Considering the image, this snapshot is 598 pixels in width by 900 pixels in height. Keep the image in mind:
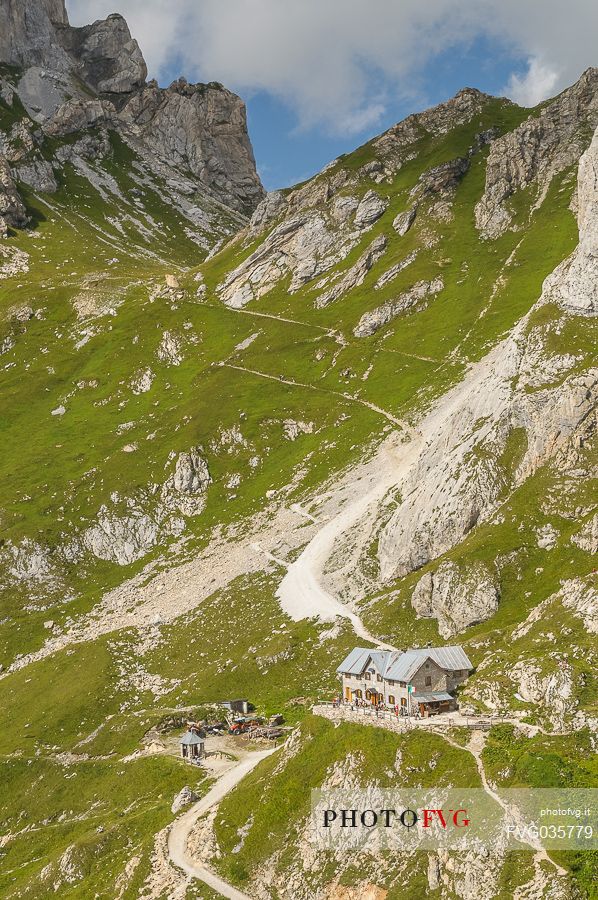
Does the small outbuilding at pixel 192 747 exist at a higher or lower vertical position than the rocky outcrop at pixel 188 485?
lower

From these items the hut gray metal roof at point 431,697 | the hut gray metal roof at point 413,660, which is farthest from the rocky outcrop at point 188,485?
the hut gray metal roof at point 431,697

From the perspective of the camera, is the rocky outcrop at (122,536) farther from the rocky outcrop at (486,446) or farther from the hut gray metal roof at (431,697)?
the hut gray metal roof at (431,697)

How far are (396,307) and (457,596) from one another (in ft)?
371

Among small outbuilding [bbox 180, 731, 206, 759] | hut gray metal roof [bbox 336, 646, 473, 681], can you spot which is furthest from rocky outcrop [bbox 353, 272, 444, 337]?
small outbuilding [bbox 180, 731, 206, 759]

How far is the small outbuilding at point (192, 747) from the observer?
68062mm

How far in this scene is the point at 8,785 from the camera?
263 feet

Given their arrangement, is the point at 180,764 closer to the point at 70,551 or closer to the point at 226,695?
the point at 226,695

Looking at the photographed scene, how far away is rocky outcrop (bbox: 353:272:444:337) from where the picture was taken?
174500mm

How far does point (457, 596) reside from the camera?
74188 millimetres

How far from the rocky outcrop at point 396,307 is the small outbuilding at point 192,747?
118135 millimetres

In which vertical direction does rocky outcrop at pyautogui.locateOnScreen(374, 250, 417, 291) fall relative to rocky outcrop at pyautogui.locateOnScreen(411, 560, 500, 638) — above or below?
above

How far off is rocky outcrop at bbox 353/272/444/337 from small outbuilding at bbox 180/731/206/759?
11813 cm

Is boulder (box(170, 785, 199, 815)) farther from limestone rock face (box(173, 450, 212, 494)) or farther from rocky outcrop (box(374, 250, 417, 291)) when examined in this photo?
rocky outcrop (box(374, 250, 417, 291))

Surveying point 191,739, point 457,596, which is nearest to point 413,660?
point 457,596
